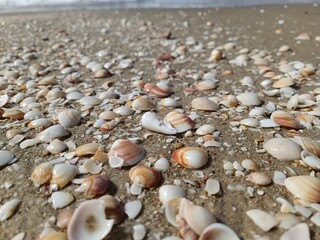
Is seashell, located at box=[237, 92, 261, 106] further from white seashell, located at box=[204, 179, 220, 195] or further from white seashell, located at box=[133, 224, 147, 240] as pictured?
white seashell, located at box=[133, 224, 147, 240]

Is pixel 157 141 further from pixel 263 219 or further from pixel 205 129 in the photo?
pixel 263 219

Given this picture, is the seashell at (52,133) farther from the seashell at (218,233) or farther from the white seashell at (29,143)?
the seashell at (218,233)

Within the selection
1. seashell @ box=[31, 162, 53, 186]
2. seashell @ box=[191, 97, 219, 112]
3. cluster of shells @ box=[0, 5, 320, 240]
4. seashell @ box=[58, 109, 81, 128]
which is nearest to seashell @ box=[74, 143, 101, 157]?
cluster of shells @ box=[0, 5, 320, 240]

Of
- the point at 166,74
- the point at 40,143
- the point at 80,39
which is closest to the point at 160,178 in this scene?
the point at 40,143

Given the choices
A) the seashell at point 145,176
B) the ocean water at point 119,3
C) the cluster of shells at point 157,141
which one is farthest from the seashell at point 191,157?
the ocean water at point 119,3

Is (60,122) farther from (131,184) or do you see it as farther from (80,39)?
(80,39)

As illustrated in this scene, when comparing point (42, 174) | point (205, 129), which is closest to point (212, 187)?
point (205, 129)
